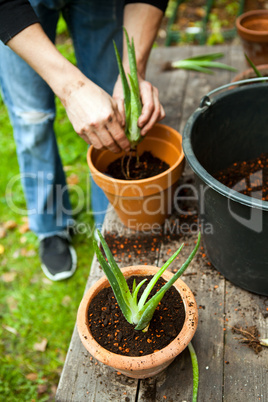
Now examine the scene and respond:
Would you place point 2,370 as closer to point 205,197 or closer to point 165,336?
point 165,336

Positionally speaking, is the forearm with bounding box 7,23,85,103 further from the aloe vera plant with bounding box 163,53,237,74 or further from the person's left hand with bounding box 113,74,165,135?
the aloe vera plant with bounding box 163,53,237,74

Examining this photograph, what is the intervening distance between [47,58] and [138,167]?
52 cm

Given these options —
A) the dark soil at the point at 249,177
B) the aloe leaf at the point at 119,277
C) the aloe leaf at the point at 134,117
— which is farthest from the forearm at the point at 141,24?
the aloe leaf at the point at 119,277

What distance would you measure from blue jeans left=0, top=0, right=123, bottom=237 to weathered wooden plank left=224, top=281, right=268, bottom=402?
875 mm

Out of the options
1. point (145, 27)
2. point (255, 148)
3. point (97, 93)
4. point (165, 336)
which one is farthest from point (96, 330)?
point (145, 27)

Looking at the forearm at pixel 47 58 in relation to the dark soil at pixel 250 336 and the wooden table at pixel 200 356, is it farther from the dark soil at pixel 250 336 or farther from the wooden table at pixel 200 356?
the dark soil at pixel 250 336

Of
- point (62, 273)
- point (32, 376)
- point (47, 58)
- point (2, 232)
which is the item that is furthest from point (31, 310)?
point (47, 58)

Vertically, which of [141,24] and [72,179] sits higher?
[141,24]

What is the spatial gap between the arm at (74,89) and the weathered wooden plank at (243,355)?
66cm

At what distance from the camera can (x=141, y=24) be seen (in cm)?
146

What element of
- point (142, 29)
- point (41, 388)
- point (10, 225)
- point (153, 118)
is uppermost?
point (142, 29)

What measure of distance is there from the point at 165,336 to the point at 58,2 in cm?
125

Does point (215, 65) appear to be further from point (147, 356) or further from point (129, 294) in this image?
point (147, 356)

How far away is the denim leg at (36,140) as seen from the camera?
1.52 meters
